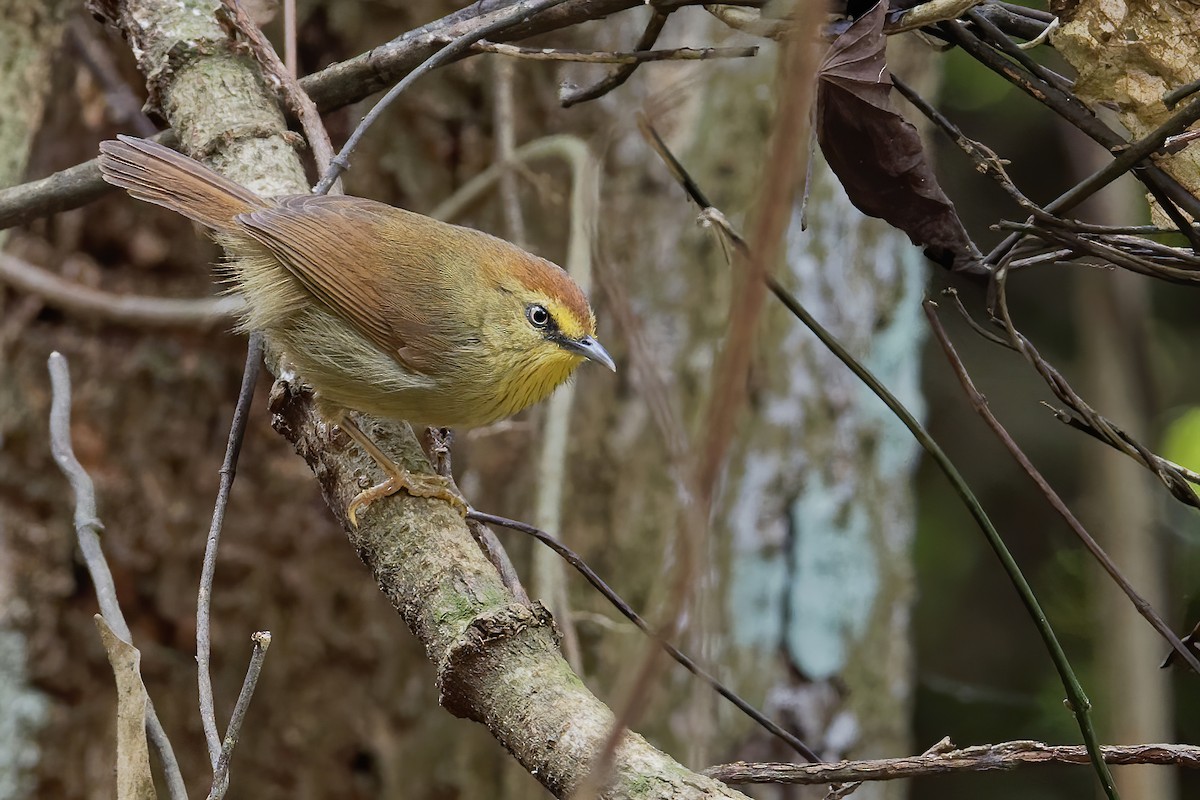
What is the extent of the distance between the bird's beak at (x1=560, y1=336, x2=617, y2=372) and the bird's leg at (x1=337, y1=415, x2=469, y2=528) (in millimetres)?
748

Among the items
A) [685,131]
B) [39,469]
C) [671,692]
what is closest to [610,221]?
[685,131]

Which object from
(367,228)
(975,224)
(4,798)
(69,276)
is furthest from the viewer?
(975,224)

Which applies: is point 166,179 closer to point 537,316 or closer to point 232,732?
point 537,316

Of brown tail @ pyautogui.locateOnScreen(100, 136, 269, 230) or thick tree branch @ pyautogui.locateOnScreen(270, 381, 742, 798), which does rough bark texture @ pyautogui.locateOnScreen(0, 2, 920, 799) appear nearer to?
brown tail @ pyautogui.locateOnScreen(100, 136, 269, 230)

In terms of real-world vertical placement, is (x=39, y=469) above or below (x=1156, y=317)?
below

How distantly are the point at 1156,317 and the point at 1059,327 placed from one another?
1.44ft

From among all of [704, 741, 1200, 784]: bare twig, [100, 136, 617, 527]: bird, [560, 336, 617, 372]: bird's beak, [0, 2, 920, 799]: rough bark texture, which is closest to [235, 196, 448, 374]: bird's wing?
[100, 136, 617, 527]: bird

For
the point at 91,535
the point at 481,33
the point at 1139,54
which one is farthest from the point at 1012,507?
the point at 91,535

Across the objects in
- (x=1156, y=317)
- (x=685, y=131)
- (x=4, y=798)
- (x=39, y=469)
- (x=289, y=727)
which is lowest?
(x=4, y=798)

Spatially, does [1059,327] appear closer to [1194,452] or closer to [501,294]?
[1194,452]

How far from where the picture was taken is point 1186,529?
489cm

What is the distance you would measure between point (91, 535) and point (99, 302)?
6.84 ft

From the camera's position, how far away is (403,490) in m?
2.15

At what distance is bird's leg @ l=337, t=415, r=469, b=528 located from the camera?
214cm
